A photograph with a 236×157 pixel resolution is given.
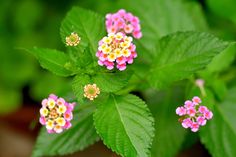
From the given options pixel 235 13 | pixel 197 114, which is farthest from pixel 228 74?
pixel 197 114

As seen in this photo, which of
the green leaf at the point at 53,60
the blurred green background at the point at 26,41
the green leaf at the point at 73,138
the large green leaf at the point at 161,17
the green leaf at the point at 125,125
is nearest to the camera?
the green leaf at the point at 125,125

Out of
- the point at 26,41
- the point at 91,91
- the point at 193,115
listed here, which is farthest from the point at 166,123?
the point at 26,41

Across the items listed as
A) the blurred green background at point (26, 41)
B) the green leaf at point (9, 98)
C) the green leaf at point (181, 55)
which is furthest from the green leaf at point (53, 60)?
the green leaf at point (9, 98)

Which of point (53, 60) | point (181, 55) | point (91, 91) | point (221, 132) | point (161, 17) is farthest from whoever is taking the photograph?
point (161, 17)

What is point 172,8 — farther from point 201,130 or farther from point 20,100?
point 20,100

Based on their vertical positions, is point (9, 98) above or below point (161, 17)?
below

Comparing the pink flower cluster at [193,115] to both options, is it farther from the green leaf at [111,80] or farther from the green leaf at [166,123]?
the green leaf at [166,123]

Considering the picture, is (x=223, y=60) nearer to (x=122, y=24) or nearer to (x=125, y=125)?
(x=122, y=24)
